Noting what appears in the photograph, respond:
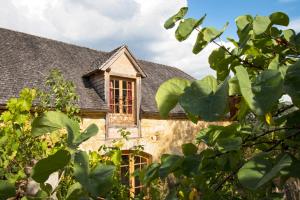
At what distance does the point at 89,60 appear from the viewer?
551 inches

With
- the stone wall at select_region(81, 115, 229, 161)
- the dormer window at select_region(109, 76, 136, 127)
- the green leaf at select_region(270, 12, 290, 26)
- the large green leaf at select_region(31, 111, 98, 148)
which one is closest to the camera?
the large green leaf at select_region(31, 111, 98, 148)

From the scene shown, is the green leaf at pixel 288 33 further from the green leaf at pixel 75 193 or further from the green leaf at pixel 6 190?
the green leaf at pixel 6 190

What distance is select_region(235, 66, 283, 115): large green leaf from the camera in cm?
56

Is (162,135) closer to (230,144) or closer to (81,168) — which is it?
(230,144)

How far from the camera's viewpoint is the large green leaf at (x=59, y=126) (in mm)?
645

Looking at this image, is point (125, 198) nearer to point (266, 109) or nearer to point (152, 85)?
point (266, 109)

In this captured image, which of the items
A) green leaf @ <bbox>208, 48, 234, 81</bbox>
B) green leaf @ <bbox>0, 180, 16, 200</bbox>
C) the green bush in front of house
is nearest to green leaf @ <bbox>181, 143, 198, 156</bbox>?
the green bush in front of house

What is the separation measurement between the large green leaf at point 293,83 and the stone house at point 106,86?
1029 centimetres

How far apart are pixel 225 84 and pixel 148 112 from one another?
11.9 m

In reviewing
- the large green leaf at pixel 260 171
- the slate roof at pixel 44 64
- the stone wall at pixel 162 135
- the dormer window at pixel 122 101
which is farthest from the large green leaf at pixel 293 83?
the dormer window at pixel 122 101

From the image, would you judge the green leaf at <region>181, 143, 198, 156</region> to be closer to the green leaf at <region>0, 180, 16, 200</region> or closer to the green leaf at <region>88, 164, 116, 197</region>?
the green leaf at <region>88, 164, 116, 197</region>

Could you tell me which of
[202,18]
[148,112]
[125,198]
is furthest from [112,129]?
[202,18]

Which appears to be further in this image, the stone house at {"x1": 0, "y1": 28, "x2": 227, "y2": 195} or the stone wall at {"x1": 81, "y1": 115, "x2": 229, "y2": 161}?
the stone wall at {"x1": 81, "y1": 115, "x2": 229, "y2": 161}

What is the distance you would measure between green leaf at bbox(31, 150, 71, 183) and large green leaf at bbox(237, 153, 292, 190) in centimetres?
33
